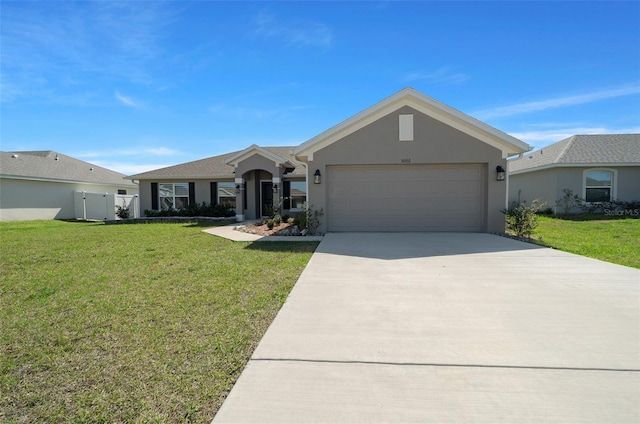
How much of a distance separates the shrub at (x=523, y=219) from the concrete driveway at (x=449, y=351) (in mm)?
4393

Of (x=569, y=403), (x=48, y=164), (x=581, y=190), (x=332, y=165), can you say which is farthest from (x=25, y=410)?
(x=48, y=164)

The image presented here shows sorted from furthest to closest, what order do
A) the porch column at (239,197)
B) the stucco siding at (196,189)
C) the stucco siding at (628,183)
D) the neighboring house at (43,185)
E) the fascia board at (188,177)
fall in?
the stucco siding at (196,189)
the neighboring house at (43,185)
the fascia board at (188,177)
the stucco siding at (628,183)
the porch column at (239,197)

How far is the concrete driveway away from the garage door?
5.26 metres

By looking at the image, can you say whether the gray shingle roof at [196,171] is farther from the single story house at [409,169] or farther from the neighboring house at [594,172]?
the neighboring house at [594,172]

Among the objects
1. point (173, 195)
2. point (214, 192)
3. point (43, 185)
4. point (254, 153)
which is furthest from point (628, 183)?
point (43, 185)

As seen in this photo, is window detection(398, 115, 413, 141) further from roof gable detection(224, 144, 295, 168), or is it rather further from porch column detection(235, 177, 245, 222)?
porch column detection(235, 177, 245, 222)

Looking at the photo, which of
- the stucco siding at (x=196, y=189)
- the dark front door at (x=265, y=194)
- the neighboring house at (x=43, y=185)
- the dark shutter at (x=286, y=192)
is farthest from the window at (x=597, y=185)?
the neighboring house at (x=43, y=185)

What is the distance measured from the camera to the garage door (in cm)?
1127

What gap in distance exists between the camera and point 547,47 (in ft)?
40.5

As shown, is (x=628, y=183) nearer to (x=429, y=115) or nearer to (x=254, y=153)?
(x=429, y=115)

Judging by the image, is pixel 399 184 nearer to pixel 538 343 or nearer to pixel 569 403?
pixel 538 343

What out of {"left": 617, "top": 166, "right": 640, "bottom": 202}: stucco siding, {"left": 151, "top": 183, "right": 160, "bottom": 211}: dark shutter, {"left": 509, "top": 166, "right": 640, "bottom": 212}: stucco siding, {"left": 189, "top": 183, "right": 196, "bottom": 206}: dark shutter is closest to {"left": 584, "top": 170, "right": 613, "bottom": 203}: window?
{"left": 509, "top": 166, "right": 640, "bottom": 212}: stucco siding

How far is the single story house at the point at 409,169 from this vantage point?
1088 cm
